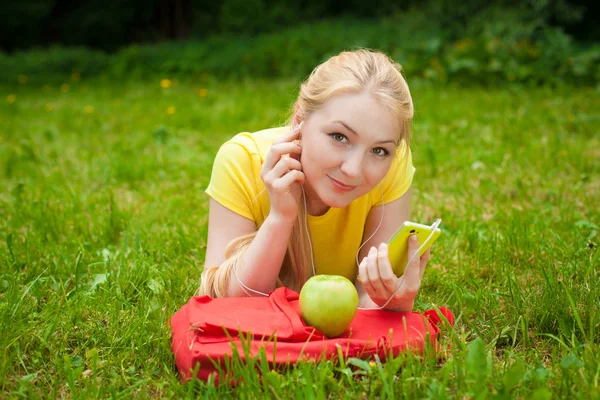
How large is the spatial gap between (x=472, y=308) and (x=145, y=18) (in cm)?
1438

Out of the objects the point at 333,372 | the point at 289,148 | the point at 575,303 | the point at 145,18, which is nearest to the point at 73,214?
the point at 289,148

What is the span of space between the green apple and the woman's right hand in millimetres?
285

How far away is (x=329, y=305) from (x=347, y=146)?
0.53m

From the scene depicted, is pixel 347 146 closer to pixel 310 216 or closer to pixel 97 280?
pixel 310 216

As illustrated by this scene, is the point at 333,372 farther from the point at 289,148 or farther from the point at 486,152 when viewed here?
the point at 486,152

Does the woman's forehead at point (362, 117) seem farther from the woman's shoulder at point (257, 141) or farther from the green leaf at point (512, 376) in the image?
the green leaf at point (512, 376)

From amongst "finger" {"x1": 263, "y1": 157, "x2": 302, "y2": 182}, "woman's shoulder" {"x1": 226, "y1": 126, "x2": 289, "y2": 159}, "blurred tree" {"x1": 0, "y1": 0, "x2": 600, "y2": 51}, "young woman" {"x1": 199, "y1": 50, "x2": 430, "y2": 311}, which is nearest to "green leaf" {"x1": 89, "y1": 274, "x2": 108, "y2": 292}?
"young woman" {"x1": 199, "y1": 50, "x2": 430, "y2": 311}

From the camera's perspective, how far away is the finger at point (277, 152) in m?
2.16

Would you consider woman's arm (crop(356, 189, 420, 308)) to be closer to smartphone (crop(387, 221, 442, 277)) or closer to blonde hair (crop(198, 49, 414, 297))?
blonde hair (crop(198, 49, 414, 297))

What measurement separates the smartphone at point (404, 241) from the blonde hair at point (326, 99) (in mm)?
392

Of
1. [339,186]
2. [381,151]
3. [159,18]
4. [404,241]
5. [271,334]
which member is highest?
[381,151]

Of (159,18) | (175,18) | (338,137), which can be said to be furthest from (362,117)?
(159,18)

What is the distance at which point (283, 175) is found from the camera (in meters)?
2.20

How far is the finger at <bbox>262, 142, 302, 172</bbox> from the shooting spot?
7.09 feet
